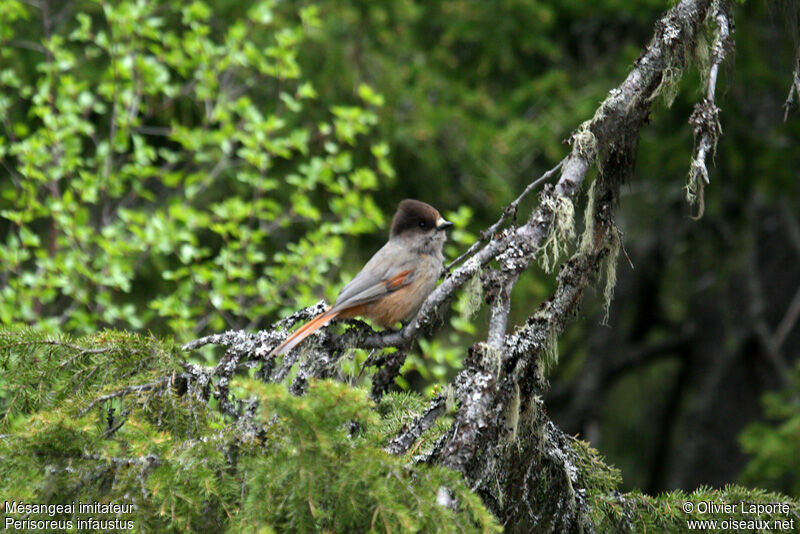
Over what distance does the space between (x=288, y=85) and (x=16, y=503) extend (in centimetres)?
624

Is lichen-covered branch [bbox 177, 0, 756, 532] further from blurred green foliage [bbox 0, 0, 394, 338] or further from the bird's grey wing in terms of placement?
blurred green foliage [bbox 0, 0, 394, 338]

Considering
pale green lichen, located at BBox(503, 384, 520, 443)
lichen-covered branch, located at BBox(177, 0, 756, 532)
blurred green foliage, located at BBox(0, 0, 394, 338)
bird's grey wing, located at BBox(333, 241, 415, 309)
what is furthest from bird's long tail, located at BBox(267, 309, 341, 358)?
blurred green foliage, located at BBox(0, 0, 394, 338)

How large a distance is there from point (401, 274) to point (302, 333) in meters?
1.39

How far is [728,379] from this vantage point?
10477 mm

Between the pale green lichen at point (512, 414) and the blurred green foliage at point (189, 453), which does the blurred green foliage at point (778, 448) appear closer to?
the pale green lichen at point (512, 414)

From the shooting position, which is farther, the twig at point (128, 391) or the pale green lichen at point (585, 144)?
the pale green lichen at point (585, 144)

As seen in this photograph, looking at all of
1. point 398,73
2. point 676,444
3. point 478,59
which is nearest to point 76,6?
point 398,73

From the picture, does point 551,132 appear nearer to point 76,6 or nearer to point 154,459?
point 76,6

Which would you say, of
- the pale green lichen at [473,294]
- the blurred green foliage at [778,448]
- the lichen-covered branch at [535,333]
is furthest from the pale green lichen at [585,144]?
the blurred green foliage at [778,448]

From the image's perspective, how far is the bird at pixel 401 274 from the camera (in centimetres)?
437

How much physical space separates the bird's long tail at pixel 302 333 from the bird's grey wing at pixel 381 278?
0.57 metres

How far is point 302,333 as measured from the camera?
10.6ft

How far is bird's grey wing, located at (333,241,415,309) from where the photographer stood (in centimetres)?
433

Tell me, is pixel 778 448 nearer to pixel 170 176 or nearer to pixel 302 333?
pixel 302 333
